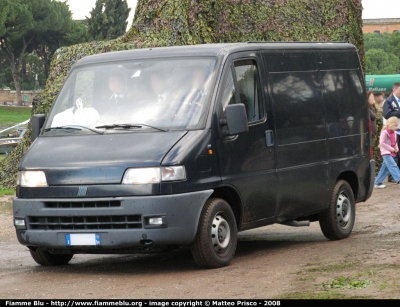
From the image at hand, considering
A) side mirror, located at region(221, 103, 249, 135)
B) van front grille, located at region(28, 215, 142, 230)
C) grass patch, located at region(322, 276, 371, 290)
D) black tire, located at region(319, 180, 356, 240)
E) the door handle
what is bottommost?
black tire, located at region(319, 180, 356, 240)

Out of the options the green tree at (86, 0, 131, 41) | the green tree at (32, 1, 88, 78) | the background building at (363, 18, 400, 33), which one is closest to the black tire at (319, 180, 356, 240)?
the green tree at (86, 0, 131, 41)

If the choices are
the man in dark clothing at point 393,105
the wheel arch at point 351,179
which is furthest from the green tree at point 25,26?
the wheel arch at point 351,179

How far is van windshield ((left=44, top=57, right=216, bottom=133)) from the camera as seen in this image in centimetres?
915

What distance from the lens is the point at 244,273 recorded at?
28.4 feet

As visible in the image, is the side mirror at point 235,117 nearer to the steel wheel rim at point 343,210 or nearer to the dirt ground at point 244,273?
the dirt ground at point 244,273

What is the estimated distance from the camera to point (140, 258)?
34.3 ft

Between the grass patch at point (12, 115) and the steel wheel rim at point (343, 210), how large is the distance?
63.7 meters

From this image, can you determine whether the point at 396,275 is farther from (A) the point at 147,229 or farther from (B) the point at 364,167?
(B) the point at 364,167

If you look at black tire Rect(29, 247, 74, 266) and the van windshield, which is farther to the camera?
black tire Rect(29, 247, 74, 266)

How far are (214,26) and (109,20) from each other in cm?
6249

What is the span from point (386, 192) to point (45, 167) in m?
9.81

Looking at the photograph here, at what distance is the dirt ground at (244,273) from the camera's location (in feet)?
24.8

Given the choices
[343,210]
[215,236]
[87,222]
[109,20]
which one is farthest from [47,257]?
[109,20]

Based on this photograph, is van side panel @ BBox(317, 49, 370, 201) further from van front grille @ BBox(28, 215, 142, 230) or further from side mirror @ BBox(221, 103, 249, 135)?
van front grille @ BBox(28, 215, 142, 230)
